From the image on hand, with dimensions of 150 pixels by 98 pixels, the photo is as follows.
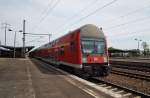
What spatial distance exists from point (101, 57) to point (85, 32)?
1948mm

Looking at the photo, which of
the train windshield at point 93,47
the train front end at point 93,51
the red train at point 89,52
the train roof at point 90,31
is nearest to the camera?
the red train at point 89,52

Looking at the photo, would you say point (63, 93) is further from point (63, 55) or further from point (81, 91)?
point (63, 55)

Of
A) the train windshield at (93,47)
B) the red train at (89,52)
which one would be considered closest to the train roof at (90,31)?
the red train at (89,52)

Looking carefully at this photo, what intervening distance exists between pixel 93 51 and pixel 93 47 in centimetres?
26

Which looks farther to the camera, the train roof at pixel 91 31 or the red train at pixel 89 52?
the train roof at pixel 91 31

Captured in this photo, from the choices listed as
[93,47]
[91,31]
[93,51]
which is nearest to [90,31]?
[91,31]

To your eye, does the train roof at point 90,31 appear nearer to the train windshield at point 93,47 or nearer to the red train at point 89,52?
the red train at point 89,52

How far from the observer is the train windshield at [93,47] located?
15156mm

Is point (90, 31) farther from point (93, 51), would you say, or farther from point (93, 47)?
point (93, 51)

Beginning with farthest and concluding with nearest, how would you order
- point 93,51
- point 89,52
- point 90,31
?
point 90,31, point 93,51, point 89,52

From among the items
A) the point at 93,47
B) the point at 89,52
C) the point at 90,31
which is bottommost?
the point at 89,52

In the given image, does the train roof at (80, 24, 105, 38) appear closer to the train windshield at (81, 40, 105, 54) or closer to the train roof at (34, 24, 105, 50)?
the train roof at (34, 24, 105, 50)

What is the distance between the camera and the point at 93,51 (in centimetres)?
1532

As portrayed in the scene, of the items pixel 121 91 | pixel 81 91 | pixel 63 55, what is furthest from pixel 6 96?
pixel 63 55
